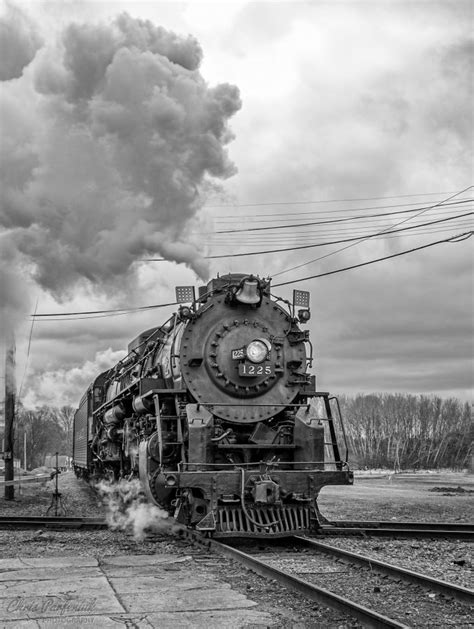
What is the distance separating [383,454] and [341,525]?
61650 mm

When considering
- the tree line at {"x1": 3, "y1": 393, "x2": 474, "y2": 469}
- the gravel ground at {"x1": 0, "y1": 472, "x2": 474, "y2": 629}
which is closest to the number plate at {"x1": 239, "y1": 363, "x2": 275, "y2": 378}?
the gravel ground at {"x1": 0, "y1": 472, "x2": 474, "y2": 629}

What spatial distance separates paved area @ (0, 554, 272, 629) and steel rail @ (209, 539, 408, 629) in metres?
0.51

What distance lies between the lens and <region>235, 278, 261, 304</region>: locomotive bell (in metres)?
11.3

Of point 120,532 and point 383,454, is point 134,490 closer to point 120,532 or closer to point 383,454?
point 120,532

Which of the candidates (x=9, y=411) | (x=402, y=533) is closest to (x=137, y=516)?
(x=402, y=533)

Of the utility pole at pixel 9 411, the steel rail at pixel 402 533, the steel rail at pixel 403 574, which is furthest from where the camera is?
the utility pole at pixel 9 411

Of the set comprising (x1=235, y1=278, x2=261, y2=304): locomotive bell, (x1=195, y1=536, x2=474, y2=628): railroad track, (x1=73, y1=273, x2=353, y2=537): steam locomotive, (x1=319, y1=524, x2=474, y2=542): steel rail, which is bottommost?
(x1=319, y1=524, x2=474, y2=542): steel rail

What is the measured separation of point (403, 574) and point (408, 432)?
71.2 metres

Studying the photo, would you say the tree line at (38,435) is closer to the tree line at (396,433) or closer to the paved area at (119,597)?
the tree line at (396,433)

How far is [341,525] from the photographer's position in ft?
39.9

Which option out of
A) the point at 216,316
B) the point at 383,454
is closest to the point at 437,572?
the point at 216,316

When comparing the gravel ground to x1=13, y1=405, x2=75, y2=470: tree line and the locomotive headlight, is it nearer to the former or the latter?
the locomotive headlight

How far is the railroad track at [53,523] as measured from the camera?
12.4 m

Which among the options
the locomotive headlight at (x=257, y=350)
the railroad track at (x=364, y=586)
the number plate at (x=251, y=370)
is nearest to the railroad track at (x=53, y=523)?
the railroad track at (x=364, y=586)
